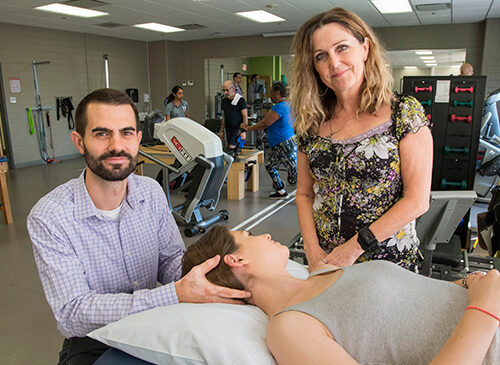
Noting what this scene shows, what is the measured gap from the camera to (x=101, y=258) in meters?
1.37

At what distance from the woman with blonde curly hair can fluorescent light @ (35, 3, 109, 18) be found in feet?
22.1

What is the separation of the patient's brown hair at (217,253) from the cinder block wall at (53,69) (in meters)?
8.46

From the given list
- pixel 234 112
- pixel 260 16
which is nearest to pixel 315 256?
pixel 234 112

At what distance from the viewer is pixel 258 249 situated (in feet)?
4.33

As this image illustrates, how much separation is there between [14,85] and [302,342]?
9113mm

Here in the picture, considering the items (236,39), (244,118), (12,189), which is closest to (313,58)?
(244,118)

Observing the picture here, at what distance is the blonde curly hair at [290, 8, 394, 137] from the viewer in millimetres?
1411

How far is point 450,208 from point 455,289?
1104 millimetres

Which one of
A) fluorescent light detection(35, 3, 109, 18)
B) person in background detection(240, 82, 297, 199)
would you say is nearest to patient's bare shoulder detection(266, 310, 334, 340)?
person in background detection(240, 82, 297, 199)

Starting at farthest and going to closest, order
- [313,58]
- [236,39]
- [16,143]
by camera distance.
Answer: [236,39], [16,143], [313,58]

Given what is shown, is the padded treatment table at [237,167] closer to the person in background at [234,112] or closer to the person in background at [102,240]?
the person in background at [234,112]

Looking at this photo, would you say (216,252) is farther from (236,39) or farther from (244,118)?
(236,39)

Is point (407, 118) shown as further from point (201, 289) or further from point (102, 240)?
point (102, 240)

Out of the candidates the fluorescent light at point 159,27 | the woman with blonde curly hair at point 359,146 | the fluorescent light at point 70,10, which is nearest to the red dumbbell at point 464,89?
the woman with blonde curly hair at point 359,146
